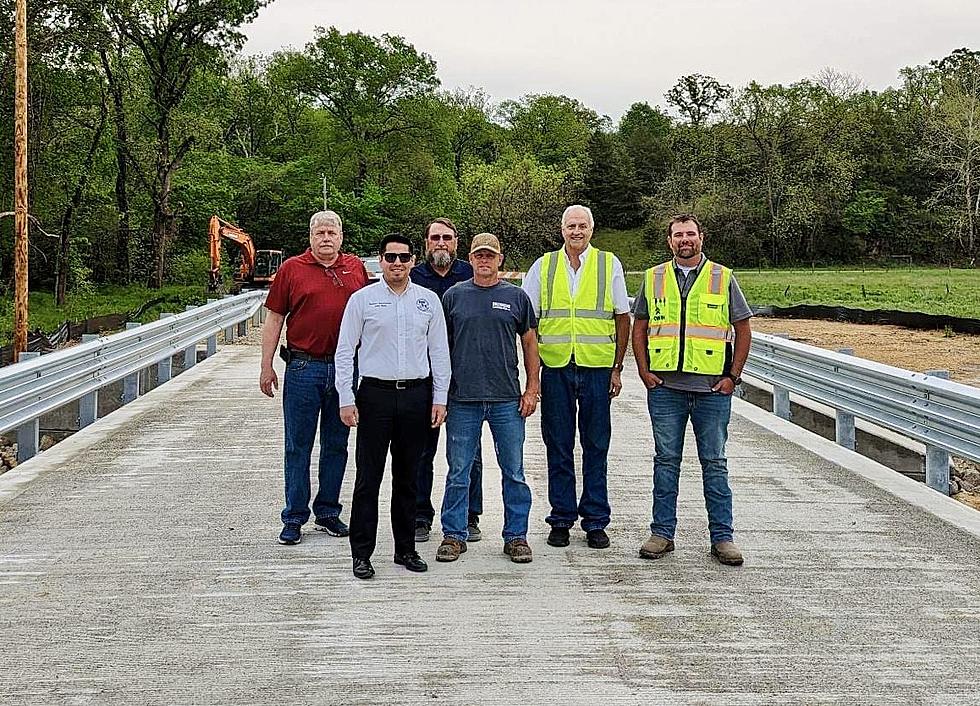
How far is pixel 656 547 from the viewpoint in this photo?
6.38m

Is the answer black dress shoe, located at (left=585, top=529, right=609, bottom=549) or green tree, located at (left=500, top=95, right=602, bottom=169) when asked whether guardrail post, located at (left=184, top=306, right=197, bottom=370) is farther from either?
green tree, located at (left=500, top=95, right=602, bottom=169)

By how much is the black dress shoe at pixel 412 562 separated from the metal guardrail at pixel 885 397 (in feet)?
12.5

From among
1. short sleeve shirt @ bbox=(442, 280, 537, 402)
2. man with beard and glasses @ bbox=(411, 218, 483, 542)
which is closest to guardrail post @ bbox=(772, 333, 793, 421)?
man with beard and glasses @ bbox=(411, 218, 483, 542)

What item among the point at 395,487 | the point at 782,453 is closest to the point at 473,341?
the point at 395,487

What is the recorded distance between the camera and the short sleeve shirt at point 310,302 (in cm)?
689

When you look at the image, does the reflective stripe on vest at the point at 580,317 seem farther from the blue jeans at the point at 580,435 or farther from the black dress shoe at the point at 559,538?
the black dress shoe at the point at 559,538

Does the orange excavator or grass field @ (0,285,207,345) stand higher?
the orange excavator

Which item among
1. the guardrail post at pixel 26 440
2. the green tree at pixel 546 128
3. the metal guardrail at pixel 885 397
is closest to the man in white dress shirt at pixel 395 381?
the metal guardrail at pixel 885 397

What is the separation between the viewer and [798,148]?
81438 mm

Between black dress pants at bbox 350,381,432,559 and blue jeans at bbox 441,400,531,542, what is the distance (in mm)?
275

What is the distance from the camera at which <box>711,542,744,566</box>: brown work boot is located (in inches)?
244

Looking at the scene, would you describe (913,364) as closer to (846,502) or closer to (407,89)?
(846,502)

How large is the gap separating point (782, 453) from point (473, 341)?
14.5ft

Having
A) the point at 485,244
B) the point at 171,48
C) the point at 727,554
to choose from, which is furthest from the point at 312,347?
the point at 171,48
